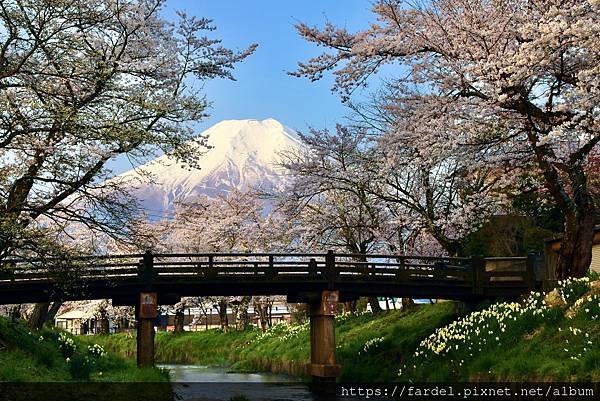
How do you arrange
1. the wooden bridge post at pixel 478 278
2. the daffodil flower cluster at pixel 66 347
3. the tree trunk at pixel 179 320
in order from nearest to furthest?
the daffodil flower cluster at pixel 66 347, the wooden bridge post at pixel 478 278, the tree trunk at pixel 179 320

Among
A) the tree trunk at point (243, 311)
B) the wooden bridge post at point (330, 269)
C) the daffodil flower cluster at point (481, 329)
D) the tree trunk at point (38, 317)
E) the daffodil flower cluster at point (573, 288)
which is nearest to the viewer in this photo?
the daffodil flower cluster at point (573, 288)

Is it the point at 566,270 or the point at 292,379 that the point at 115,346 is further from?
the point at 566,270

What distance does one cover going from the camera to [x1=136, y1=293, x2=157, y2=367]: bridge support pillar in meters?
25.2

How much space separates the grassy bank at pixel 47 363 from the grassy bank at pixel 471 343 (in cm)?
924

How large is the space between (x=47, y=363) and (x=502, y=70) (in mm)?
14411

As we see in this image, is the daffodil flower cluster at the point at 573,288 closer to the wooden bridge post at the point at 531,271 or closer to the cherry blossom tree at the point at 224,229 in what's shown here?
the wooden bridge post at the point at 531,271

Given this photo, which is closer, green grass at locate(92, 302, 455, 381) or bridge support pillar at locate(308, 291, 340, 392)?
bridge support pillar at locate(308, 291, 340, 392)

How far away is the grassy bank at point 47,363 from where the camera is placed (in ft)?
53.5

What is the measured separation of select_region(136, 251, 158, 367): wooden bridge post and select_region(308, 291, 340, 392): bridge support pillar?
6417 mm

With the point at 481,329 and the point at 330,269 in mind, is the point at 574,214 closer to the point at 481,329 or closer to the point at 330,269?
the point at 481,329

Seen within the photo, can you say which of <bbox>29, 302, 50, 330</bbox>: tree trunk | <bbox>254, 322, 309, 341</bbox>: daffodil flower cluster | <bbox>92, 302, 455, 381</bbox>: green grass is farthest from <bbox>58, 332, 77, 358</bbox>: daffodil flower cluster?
<bbox>254, 322, 309, 341</bbox>: daffodil flower cluster

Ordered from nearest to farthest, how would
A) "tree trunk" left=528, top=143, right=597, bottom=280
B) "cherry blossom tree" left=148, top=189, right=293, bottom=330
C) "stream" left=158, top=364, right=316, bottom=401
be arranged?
"tree trunk" left=528, top=143, right=597, bottom=280 < "stream" left=158, top=364, right=316, bottom=401 < "cherry blossom tree" left=148, top=189, right=293, bottom=330

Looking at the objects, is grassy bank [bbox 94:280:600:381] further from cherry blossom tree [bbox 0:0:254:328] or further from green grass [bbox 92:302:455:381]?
cherry blossom tree [bbox 0:0:254:328]

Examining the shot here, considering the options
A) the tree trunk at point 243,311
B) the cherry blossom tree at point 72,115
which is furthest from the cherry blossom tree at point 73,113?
the tree trunk at point 243,311
